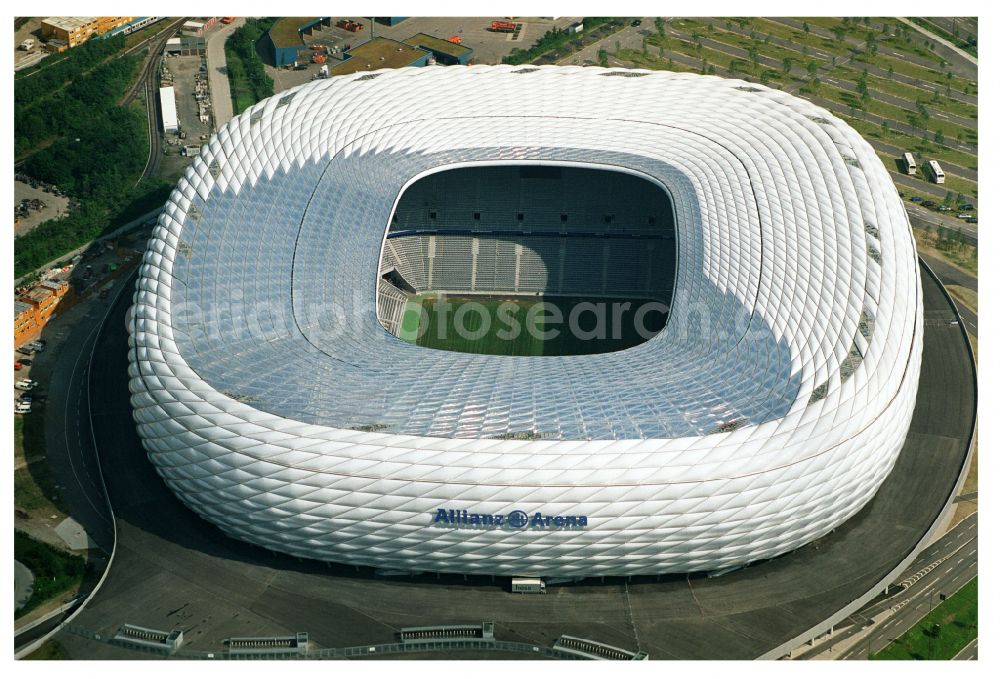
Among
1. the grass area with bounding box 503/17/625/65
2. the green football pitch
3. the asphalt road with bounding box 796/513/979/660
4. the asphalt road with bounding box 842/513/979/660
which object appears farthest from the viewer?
the grass area with bounding box 503/17/625/65

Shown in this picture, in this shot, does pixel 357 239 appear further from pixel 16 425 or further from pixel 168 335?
pixel 16 425

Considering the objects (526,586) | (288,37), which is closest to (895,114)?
(288,37)

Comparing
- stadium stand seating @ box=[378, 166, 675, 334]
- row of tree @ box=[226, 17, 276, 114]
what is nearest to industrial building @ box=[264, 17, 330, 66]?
row of tree @ box=[226, 17, 276, 114]

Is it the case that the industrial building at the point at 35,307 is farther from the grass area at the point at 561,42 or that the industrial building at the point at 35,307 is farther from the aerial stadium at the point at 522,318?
the grass area at the point at 561,42

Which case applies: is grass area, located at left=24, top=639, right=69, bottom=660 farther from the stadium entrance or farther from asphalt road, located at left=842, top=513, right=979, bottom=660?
asphalt road, located at left=842, top=513, right=979, bottom=660

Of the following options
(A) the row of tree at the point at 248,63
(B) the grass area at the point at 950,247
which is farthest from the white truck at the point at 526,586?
(A) the row of tree at the point at 248,63

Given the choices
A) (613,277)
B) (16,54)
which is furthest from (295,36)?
(613,277)
